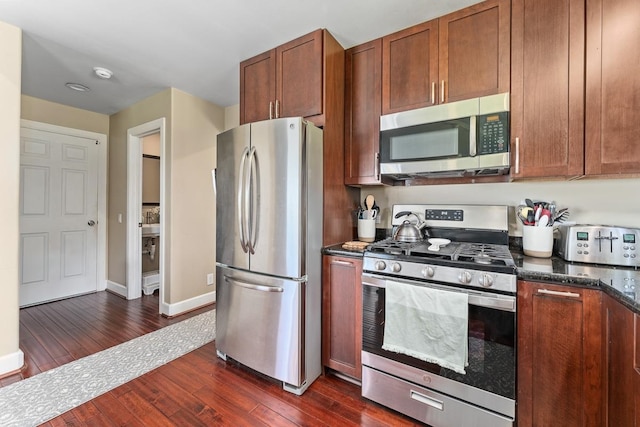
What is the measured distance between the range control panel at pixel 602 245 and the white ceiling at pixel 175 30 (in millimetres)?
1516

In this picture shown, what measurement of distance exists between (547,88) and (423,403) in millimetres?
1885

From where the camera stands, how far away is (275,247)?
181cm

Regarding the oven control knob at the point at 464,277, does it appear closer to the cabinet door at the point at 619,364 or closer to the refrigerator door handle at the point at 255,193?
the cabinet door at the point at 619,364

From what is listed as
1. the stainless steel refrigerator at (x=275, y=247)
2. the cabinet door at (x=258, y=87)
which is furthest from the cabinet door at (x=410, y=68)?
the cabinet door at (x=258, y=87)

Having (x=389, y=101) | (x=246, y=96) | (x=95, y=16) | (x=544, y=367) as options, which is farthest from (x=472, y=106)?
(x=95, y=16)

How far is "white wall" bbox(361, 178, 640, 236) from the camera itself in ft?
5.40

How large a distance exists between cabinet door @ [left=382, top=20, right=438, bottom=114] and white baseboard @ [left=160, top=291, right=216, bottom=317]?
2857mm

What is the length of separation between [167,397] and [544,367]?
6.92 ft

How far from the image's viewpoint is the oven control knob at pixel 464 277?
55.0 inches

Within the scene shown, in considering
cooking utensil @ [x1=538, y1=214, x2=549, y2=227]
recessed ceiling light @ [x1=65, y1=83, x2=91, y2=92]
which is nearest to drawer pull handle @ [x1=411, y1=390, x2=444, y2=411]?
cooking utensil @ [x1=538, y1=214, x2=549, y2=227]

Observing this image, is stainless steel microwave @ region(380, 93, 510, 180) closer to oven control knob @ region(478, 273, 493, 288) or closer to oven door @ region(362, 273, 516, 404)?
oven control knob @ region(478, 273, 493, 288)

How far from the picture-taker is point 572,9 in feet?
4.85

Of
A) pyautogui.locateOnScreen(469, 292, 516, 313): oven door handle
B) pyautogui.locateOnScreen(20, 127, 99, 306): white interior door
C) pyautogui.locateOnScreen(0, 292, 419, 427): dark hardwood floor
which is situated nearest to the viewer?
pyautogui.locateOnScreen(469, 292, 516, 313): oven door handle

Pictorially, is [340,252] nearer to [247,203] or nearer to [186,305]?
[247,203]
